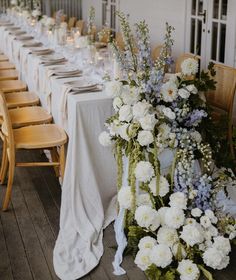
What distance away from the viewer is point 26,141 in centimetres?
387

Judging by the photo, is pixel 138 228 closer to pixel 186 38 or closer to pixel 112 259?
pixel 112 259

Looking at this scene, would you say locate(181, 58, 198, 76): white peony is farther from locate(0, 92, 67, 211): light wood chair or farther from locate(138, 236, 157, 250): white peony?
locate(0, 92, 67, 211): light wood chair

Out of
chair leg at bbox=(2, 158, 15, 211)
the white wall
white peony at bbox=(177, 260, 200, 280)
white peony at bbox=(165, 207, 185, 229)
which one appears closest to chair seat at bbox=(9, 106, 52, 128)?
chair leg at bbox=(2, 158, 15, 211)

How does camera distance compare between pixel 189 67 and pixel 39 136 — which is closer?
pixel 189 67

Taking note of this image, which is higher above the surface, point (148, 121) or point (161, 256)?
point (148, 121)

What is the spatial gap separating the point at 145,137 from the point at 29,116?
1.78 metres

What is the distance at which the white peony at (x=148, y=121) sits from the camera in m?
2.92

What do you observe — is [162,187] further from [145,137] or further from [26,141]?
[26,141]

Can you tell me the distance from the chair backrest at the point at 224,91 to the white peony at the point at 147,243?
1.47 metres

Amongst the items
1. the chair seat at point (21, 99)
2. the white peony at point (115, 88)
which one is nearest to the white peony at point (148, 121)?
the white peony at point (115, 88)

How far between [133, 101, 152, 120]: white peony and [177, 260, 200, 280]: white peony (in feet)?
2.73

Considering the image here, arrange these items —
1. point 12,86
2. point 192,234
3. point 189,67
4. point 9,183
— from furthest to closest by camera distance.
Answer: point 12,86
point 9,183
point 189,67
point 192,234

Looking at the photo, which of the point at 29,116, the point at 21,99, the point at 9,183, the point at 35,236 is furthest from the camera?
the point at 21,99

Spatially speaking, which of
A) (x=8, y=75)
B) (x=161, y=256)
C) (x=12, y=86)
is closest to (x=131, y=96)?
(x=161, y=256)
